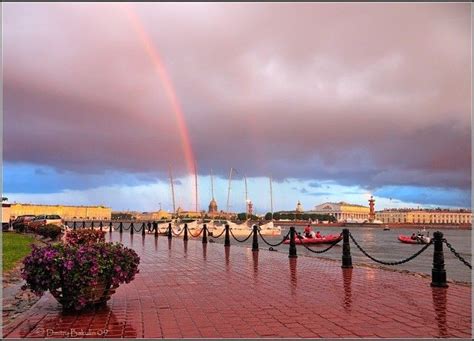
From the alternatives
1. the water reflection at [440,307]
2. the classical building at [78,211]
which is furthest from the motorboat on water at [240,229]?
the classical building at [78,211]

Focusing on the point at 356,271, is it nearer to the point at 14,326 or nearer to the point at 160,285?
the point at 160,285

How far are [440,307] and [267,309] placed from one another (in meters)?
2.82

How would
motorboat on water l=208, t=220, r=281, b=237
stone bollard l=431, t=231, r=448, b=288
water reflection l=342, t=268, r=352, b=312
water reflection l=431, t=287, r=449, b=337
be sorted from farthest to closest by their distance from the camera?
motorboat on water l=208, t=220, r=281, b=237 → stone bollard l=431, t=231, r=448, b=288 → water reflection l=342, t=268, r=352, b=312 → water reflection l=431, t=287, r=449, b=337

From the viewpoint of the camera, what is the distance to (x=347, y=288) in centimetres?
973

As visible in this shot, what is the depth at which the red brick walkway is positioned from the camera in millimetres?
6082

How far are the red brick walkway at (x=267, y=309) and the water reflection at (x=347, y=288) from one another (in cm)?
2

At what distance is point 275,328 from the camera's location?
6.20m

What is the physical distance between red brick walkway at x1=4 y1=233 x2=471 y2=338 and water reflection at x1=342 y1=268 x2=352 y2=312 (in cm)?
2

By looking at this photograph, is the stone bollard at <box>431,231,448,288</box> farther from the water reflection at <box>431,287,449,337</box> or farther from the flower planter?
the flower planter

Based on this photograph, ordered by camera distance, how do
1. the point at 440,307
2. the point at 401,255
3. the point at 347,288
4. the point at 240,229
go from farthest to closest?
the point at 240,229, the point at 401,255, the point at 347,288, the point at 440,307

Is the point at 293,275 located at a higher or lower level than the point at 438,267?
lower

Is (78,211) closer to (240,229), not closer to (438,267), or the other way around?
(240,229)

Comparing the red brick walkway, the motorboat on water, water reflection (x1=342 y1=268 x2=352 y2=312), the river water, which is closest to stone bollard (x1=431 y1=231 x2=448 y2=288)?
the red brick walkway

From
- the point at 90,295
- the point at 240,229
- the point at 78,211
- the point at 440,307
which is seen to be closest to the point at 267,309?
the point at 90,295
